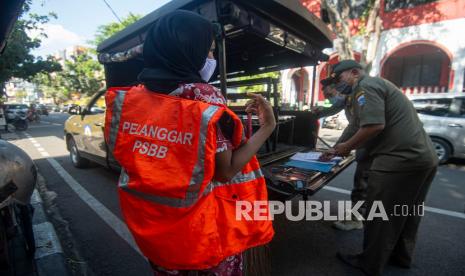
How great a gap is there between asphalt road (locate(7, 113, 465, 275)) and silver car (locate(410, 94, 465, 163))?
4.89ft

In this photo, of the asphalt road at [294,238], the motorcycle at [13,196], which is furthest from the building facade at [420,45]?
the motorcycle at [13,196]

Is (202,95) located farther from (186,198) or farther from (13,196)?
(13,196)

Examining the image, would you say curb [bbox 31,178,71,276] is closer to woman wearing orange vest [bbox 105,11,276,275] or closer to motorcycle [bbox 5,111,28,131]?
woman wearing orange vest [bbox 105,11,276,275]

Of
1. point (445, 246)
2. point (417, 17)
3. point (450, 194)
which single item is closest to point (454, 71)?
point (417, 17)

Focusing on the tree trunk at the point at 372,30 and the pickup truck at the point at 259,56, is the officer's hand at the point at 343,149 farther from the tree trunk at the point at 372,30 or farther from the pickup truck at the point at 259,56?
the tree trunk at the point at 372,30

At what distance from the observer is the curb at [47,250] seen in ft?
8.52

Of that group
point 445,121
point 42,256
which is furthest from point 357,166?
point 445,121

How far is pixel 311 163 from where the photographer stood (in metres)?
3.05

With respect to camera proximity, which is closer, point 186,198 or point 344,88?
point 186,198

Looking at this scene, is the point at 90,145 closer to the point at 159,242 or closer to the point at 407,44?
the point at 159,242

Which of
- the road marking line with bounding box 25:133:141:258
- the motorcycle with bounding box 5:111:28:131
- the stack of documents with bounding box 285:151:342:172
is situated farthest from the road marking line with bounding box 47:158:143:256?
the motorcycle with bounding box 5:111:28:131

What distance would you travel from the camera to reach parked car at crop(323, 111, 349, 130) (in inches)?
486

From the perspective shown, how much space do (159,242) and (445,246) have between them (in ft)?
10.4

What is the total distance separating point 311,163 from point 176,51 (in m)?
2.29
